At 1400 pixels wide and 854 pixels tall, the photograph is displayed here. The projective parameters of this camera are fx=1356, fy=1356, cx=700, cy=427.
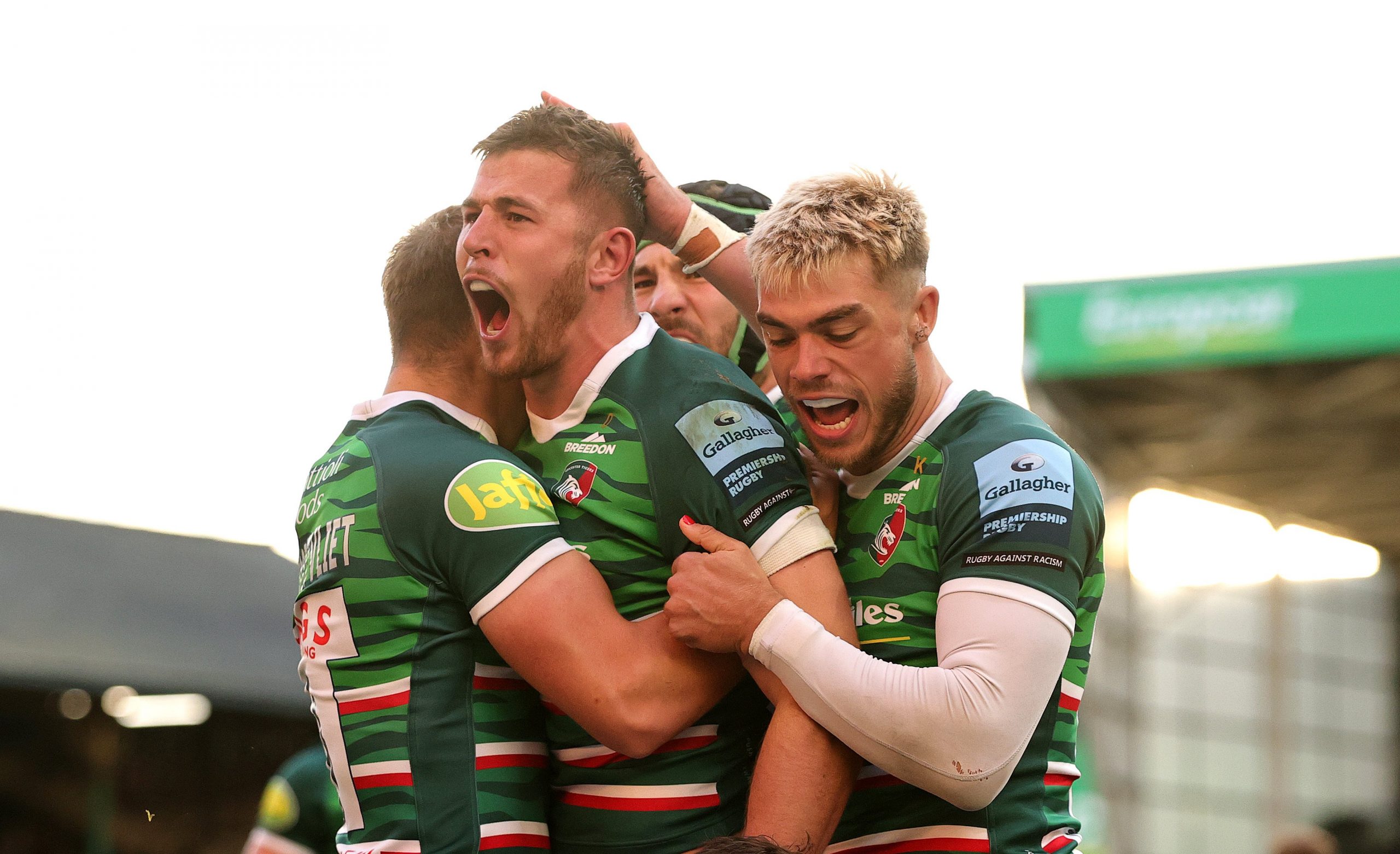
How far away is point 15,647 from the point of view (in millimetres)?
9367

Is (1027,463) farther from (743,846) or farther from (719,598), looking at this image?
(743,846)

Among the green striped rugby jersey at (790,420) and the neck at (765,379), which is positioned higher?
the neck at (765,379)

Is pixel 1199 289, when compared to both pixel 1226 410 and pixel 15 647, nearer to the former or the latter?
pixel 1226 410

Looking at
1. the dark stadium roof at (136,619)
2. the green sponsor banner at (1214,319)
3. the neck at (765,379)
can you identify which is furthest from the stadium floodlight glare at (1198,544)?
the neck at (765,379)

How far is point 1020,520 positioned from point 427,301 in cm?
153

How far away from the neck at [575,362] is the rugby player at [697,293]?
1.06 meters

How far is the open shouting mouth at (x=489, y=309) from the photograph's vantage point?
3.12 m

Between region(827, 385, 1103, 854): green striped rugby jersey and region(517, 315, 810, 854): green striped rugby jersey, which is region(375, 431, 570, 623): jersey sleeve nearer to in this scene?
region(517, 315, 810, 854): green striped rugby jersey

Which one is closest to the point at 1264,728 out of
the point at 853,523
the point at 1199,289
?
the point at 1199,289

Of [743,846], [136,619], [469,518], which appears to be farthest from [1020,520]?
[136,619]

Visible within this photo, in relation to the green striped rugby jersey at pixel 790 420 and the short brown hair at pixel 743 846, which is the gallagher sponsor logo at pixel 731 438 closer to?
the green striped rugby jersey at pixel 790 420

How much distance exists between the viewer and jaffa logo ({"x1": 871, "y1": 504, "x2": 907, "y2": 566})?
296cm

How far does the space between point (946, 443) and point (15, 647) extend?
8.39 m

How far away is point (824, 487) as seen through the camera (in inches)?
124
